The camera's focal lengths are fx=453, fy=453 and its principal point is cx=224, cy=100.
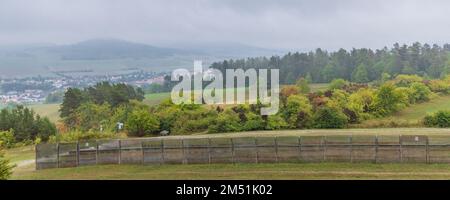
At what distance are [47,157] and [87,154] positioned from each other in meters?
1.25

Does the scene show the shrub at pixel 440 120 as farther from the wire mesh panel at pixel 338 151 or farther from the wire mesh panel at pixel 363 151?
the wire mesh panel at pixel 338 151

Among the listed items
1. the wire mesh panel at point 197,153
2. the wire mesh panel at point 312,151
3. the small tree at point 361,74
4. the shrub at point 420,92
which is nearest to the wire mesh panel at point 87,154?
the wire mesh panel at point 197,153

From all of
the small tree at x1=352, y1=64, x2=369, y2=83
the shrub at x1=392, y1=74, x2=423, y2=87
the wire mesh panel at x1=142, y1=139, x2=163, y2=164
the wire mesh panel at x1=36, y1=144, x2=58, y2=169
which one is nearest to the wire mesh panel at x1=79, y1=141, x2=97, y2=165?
the wire mesh panel at x1=36, y1=144, x2=58, y2=169

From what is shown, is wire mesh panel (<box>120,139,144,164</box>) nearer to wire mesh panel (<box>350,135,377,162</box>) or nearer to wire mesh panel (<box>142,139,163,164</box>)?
wire mesh panel (<box>142,139,163,164</box>)

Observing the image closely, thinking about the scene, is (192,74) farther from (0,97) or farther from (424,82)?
(424,82)

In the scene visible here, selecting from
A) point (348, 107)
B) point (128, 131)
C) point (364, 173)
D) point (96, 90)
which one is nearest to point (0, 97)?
point (96, 90)

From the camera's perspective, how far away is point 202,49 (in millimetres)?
35656

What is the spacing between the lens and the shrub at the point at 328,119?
834 inches

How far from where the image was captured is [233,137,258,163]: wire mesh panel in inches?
488

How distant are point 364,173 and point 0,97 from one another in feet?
93.5

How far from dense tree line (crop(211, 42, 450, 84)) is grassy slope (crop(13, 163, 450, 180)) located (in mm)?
22717

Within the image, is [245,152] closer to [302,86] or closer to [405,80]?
[302,86]

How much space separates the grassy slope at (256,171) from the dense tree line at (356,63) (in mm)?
22717

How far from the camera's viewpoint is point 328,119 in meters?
21.3
